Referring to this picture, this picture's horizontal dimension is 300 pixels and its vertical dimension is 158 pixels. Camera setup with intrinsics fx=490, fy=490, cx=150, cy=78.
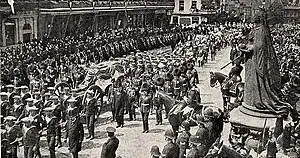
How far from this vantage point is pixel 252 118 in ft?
39.7

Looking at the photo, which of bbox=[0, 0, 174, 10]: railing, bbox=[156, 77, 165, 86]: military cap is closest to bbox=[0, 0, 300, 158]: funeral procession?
bbox=[156, 77, 165, 86]: military cap

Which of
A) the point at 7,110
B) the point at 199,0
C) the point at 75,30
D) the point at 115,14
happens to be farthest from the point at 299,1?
the point at 199,0

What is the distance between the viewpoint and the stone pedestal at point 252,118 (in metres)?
11.7

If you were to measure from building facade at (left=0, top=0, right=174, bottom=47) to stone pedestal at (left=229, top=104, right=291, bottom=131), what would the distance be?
1562 centimetres

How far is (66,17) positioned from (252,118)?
3284 centimetres

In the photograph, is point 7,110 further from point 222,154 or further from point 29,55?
point 29,55

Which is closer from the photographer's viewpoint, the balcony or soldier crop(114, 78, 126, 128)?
soldier crop(114, 78, 126, 128)

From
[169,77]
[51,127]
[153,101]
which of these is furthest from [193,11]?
[51,127]

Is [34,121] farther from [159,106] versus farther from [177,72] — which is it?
[177,72]

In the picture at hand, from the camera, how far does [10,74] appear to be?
1783cm

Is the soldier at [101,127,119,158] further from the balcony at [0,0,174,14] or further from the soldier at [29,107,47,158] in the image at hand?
the balcony at [0,0,174,14]

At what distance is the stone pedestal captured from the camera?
38.3 feet

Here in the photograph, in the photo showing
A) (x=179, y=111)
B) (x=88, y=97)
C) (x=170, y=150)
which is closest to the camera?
(x=170, y=150)

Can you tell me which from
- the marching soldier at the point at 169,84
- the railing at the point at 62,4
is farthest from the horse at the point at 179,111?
the railing at the point at 62,4
